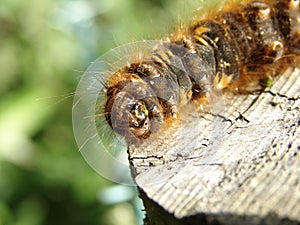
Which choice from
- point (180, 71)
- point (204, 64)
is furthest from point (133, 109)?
point (204, 64)

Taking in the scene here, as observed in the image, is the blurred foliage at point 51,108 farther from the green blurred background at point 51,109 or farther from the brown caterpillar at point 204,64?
the brown caterpillar at point 204,64

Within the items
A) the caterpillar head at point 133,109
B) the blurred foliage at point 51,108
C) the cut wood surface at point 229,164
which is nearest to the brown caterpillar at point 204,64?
the caterpillar head at point 133,109

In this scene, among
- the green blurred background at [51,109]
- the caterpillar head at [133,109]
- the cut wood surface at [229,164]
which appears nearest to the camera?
the cut wood surface at [229,164]

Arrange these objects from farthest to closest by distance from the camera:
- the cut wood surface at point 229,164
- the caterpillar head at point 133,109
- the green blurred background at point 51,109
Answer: the green blurred background at point 51,109 < the caterpillar head at point 133,109 < the cut wood surface at point 229,164

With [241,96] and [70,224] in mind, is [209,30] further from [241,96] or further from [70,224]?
[70,224]

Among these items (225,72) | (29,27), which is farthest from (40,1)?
(225,72)

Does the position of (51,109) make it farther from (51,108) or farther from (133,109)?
(133,109)

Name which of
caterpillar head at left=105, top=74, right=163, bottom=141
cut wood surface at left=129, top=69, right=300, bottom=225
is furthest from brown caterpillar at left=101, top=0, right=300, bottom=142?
cut wood surface at left=129, top=69, right=300, bottom=225
